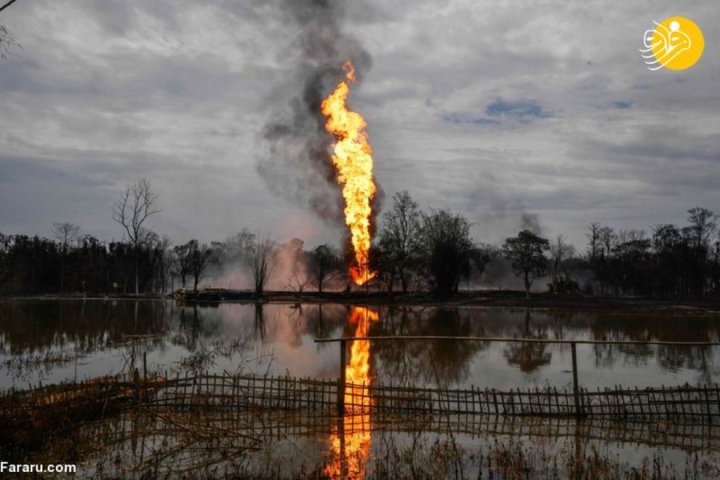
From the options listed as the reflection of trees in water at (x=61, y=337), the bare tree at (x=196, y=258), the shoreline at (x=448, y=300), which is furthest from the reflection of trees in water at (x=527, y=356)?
the bare tree at (x=196, y=258)

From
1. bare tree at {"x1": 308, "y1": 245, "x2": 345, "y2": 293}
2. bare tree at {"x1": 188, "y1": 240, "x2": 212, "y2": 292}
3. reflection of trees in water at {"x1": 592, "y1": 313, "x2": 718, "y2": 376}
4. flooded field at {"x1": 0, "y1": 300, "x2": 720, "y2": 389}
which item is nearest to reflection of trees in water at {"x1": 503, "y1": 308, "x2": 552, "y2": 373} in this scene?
flooded field at {"x1": 0, "y1": 300, "x2": 720, "y2": 389}

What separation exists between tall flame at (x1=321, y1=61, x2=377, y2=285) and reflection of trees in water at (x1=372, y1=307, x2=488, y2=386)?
30482 millimetres

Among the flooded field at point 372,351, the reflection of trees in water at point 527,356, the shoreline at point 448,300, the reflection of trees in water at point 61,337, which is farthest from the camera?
the shoreline at point 448,300

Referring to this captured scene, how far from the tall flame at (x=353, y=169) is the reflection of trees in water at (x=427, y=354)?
30.5m

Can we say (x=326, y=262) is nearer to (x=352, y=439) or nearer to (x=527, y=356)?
(x=527, y=356)

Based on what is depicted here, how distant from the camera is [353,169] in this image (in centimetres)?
6525

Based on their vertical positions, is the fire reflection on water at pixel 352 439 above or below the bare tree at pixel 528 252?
below

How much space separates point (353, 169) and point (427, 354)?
44074mm

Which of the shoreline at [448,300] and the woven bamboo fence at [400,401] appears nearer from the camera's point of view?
the woven bamboo fence at [400,401]

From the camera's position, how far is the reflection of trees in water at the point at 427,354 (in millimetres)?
18141

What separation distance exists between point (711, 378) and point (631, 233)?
297 feet

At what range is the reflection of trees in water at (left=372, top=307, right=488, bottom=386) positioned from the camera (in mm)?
18141

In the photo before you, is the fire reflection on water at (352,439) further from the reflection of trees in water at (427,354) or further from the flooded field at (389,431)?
the reflection of trees in water at (427,354)

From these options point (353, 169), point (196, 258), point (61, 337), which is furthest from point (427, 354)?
point (196, 258)
